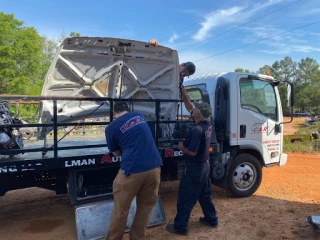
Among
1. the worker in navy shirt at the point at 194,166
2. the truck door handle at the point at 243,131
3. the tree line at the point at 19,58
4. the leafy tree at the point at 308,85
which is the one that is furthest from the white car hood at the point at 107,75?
the leafy tree at the point at 308,85

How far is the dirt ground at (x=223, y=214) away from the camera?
4.11m

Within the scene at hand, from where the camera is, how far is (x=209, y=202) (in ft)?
14.3

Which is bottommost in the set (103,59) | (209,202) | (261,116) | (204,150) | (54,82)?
(209,202)

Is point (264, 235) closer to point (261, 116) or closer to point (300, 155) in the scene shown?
point (261, 116)

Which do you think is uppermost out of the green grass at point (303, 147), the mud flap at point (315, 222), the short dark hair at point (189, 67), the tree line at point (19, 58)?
the tree line at point (19, 58)

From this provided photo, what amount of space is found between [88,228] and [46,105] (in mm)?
1712

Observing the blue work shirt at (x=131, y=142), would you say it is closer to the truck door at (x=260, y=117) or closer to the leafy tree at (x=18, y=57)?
the truck door at (x=260, y=117)

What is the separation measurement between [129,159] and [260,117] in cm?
320

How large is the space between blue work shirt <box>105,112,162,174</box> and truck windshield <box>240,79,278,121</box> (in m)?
2.64

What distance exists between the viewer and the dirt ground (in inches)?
162

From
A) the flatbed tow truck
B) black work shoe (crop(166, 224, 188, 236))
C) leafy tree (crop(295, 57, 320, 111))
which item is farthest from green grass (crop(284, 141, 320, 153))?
leafy tree (crop(295, 57, 320, 111))

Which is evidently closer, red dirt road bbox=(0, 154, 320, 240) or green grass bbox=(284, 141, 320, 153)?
red dirt road bbox=(0, 154, 320, 240)

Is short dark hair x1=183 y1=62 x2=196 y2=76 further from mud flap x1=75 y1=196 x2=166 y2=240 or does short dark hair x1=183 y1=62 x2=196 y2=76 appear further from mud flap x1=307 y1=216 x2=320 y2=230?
mud flap x1=307 y1=216 x2=320 y2=230

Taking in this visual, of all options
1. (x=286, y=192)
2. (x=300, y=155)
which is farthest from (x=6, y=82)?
(x=286, y=192)
